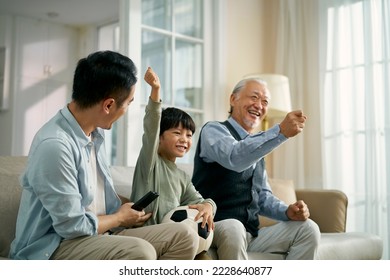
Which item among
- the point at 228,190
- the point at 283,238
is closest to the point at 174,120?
the point at 228,190

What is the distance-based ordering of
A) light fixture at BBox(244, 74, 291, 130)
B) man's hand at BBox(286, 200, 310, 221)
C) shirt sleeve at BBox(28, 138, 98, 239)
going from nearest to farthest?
shirt sleeve at BBox(28, 138, 98, 239), man's hand at BBox(286, 200, 310, 221), light fixture at BBox(244, 74, 291, 130)

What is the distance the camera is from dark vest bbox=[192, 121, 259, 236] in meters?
1.65

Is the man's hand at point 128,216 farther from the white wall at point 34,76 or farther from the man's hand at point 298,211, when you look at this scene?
the white wall at point 34,76

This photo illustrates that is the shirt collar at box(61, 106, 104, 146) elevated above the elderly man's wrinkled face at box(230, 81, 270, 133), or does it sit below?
below

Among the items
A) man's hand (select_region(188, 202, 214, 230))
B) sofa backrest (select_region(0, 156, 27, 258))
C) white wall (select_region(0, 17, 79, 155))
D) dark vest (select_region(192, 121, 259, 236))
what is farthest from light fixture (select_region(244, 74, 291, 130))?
white wall (select_region(0, 17, 79, 155))

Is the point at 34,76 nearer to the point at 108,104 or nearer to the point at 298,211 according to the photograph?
the point at 298,211

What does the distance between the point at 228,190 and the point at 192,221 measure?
1.04 ft

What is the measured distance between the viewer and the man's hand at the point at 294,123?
1.47 meters

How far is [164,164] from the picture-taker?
59.3 inches

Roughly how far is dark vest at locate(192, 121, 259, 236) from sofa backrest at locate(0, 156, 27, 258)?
553 millimetres

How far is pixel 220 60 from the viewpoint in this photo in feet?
10.4

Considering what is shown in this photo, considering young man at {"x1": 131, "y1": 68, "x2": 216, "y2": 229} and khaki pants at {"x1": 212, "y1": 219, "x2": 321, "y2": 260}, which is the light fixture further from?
young man at {"x1": 131, "y1": 68, "x2": 216, "y2": 229}
